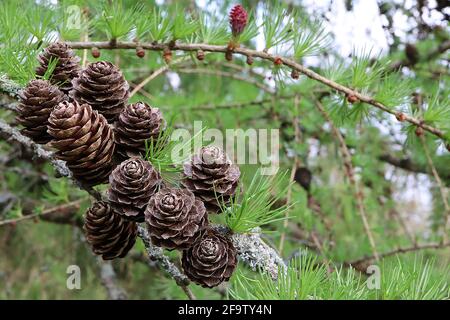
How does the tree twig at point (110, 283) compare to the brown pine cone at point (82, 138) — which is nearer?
the brown pine cone at point (82, 138)

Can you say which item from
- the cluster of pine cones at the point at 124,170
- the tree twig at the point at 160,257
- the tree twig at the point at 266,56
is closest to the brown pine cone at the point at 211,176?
the cluster of pine cones at the point at 124,170

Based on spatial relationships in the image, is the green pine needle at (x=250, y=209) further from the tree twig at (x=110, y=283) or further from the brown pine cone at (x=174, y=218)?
the tree twig at (x=110, y=283)

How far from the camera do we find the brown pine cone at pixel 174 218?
662mm

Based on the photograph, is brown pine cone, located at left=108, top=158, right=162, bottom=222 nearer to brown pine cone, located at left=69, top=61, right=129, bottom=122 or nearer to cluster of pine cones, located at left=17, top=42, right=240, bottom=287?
cluster of pine cones, located at left=17, top=42, right=240, bottom=287

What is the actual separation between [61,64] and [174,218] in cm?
36

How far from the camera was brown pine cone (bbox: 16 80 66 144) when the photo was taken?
733 mm

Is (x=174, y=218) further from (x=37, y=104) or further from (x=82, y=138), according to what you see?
(x=37, y=104)

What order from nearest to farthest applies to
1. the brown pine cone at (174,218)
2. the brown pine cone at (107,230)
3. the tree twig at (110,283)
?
1. the brown pine cone at (174,218)
2. the brown pine cone at (107,230)
3. the tree twig at (110,283)

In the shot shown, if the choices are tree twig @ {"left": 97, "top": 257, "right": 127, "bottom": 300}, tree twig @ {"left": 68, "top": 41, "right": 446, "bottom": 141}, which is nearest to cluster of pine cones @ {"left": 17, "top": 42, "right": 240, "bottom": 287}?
tree twig @ {"left": 68, "top": 41, "right": 446, "bottom": 141}

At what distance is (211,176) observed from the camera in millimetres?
708

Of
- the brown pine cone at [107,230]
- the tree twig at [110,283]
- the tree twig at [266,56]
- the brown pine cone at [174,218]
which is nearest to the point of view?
the brown pine cone at [174,218]

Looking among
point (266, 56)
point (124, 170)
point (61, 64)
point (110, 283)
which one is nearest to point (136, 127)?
point (124, 170)
